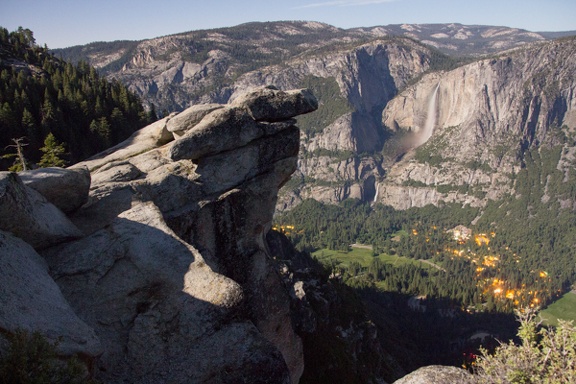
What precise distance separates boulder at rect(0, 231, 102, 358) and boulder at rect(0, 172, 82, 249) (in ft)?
4.69

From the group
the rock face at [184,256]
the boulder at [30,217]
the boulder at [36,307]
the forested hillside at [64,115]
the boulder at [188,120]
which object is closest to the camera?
the boulder at [36,307]

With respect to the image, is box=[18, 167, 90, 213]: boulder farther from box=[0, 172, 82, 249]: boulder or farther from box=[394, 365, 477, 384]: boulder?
box=[394, 365, 477, 384]: boulder

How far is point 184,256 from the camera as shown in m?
21.4

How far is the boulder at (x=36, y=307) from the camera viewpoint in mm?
13992

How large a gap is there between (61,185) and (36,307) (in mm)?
11449

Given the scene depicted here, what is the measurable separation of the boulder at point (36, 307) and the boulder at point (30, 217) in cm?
143

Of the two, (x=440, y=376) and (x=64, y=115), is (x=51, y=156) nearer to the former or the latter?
(x=64, y=115)

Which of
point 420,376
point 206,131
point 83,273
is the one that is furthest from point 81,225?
point 420,376

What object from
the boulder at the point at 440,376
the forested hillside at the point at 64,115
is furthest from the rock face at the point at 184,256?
the forested hillside at the point at 64,115

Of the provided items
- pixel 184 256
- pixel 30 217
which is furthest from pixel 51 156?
pixel 184 256

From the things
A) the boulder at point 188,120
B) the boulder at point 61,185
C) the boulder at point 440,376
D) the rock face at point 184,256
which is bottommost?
the boulder at point 440,376

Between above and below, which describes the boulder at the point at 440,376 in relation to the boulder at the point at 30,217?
below

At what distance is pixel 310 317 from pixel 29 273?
36.4 meters

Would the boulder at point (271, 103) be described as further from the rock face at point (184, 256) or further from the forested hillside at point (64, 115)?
the forested hillside at point (64, 115)
